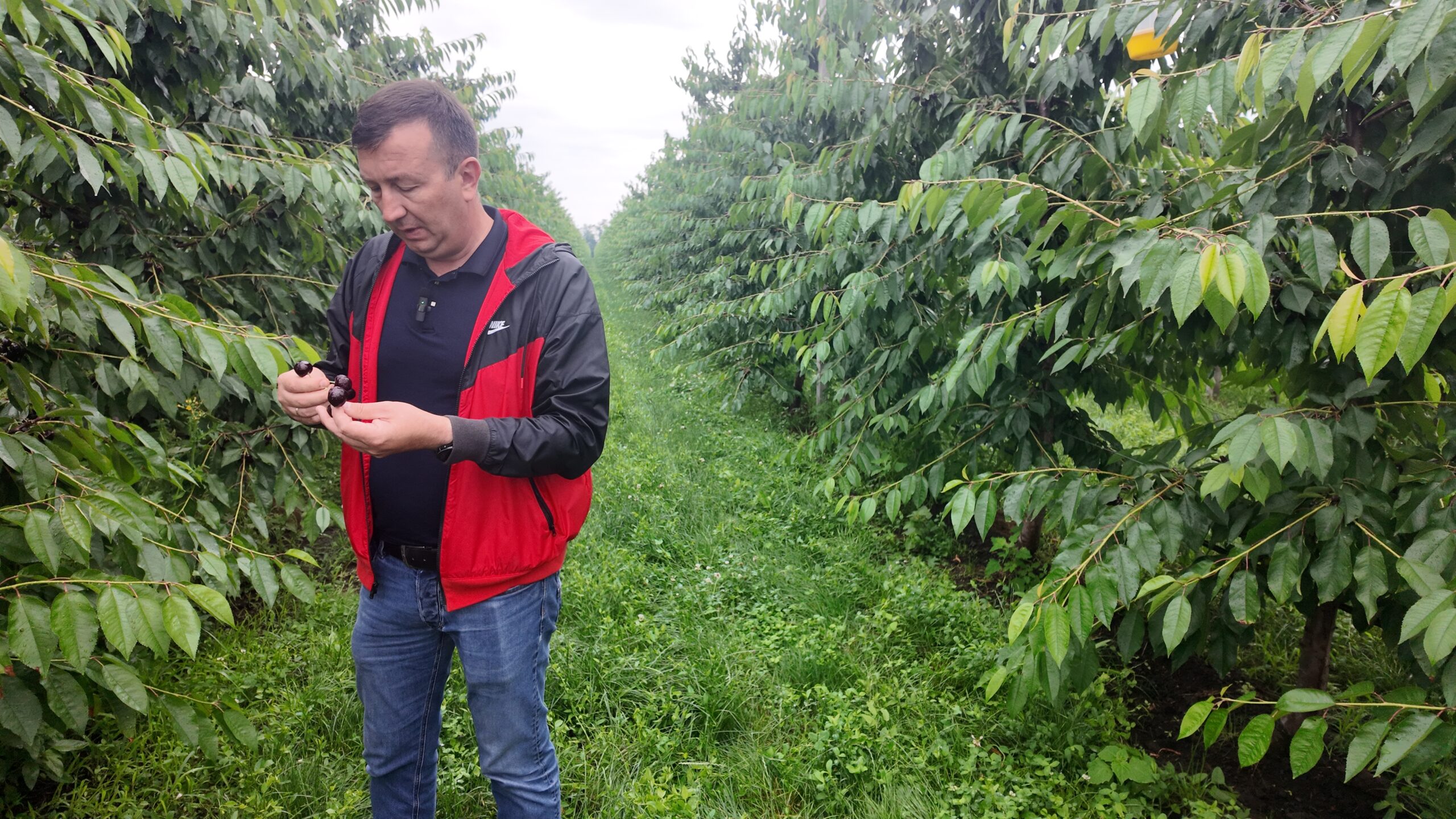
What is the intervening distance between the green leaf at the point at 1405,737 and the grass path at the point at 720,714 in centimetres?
102

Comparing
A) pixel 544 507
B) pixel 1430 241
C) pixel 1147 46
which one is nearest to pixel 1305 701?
pixel 1430 241

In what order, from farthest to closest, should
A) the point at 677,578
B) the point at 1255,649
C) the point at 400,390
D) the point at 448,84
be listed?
the point at 448,84, the point at 677,578, the point at 1255,649, the point at 400,390

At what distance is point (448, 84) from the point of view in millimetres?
9109

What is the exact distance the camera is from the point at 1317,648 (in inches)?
92.8

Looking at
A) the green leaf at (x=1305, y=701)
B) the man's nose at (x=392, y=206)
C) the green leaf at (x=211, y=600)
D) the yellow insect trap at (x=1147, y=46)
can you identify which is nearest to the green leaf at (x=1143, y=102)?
the yellow insect trap at (x=1147, y=46)

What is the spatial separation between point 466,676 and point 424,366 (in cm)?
67

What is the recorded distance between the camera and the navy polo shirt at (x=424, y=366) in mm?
1608

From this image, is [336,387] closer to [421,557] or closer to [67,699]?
[421,557]

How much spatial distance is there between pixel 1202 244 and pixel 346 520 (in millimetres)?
1971

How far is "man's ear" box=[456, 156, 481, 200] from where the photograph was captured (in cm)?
159

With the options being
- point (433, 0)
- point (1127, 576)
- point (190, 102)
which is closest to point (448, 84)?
point (433, 0)

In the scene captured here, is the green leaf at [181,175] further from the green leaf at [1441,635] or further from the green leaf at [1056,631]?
the green leaf at [1441,635]

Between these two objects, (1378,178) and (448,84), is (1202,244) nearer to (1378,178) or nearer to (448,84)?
(1378,178)

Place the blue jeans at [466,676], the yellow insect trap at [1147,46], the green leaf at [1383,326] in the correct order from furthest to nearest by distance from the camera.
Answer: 1. the yellow insect trap at [1147,46]
2. the blue jeans at [466,676]
3. the green leaf at [1383,326]
